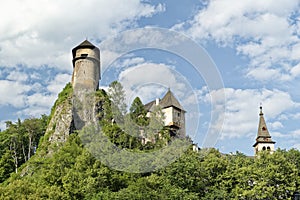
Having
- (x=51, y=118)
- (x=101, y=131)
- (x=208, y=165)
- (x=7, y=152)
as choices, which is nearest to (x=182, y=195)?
(x=208, y=165)

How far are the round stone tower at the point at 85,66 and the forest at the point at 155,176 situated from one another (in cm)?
924

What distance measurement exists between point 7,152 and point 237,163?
3589 centimetres

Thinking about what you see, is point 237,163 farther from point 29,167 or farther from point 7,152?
point 7,152

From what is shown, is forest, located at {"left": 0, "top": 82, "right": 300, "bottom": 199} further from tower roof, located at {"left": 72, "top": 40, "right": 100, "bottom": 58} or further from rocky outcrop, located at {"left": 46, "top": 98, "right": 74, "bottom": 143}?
tower roof, located at {"left": 72, "top": 40, "right": 100, "bottom": 58}

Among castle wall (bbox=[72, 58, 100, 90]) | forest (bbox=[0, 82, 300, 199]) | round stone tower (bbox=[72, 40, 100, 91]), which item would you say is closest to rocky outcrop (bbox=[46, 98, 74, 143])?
castle wall (bbox=[72, 58, 100, 90])

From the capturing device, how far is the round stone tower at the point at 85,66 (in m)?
57.5

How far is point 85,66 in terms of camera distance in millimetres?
58000

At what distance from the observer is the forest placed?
111 ft

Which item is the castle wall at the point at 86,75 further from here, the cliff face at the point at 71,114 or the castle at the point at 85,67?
the cliff face at the point at 71,114

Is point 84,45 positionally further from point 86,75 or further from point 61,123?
point 61,123

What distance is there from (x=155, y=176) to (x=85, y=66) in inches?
1011

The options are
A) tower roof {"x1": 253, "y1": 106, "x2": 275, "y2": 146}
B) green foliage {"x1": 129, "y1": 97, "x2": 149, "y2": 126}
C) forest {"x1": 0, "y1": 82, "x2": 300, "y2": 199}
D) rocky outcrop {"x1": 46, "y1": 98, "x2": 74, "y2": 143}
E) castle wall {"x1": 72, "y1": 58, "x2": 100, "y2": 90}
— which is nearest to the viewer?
forest {"x1": 0, "y1": 82, "x2": 300, "y2": 199}

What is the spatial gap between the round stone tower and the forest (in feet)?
30.3

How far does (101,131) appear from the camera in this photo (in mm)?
44438
